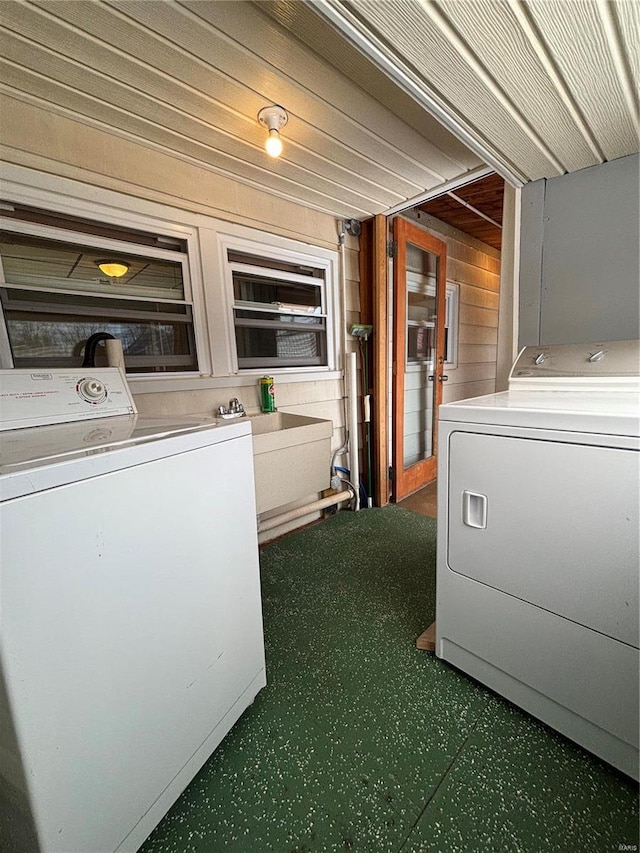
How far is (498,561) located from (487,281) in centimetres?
410

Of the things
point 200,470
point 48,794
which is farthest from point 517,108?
point 48,794

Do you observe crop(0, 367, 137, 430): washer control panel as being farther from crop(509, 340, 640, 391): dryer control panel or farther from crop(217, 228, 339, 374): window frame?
crop(509, 340, 640, 391): dryer control panel

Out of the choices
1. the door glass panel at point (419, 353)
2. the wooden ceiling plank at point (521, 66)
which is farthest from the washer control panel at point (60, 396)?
the door glass panel at point (419, 353)

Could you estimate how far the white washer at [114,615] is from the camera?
0.62m

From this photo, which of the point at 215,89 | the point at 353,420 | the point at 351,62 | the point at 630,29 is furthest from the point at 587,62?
the point at 353,420

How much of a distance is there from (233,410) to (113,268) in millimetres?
978

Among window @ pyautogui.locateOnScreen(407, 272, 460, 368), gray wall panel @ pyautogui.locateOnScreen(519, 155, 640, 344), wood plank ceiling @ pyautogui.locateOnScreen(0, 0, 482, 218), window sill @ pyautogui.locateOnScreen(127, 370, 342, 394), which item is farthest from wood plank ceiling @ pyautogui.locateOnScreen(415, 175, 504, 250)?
window sill @ pyautogui.locateOnScreen(127, 370, 342, 394)

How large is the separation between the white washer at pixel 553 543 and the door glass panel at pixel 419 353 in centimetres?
188

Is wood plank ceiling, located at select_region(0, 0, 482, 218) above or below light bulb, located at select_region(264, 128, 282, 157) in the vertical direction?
above

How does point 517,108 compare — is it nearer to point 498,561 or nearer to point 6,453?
point 498,561

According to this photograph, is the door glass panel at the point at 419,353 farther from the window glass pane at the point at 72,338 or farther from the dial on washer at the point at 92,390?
the dial on washer at the point at 92,390

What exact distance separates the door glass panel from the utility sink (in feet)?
4.17

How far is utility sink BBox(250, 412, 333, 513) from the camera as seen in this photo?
6.35ft

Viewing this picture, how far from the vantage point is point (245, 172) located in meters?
1.94
